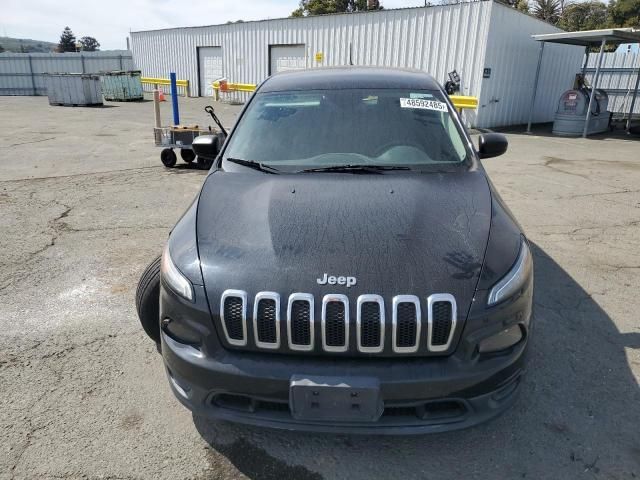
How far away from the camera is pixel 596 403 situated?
2.58 m

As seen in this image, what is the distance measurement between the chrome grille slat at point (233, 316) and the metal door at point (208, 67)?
24235mm

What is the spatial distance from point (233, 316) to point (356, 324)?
1.68ft

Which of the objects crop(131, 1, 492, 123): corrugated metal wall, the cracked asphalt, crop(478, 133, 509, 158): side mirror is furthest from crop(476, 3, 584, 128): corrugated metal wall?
crop(478, 133, 509, 158): side mirror

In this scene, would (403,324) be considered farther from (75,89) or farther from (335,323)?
(75,89)

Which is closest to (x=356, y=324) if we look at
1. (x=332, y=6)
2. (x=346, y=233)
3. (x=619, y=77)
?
(x=346, y=233)

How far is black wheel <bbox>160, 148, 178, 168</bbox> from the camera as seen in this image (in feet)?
28.4

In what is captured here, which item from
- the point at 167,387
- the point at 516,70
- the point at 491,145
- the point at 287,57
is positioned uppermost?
the point at 287,57

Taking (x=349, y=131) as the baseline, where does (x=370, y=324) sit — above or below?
below

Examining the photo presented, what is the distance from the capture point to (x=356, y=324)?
1.87 meters

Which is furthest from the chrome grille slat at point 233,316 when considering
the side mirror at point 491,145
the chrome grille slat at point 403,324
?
the side mirror at point 491,145

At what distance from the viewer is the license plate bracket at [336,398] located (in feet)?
6.00

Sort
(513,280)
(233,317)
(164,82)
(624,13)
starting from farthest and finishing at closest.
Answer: (624,13), (164,82), (513,280), (233,317)

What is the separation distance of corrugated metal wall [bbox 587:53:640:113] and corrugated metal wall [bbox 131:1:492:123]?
9143 millimetres

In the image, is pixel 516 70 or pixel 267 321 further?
pixel 516 70
